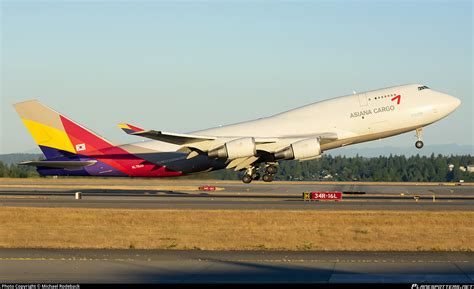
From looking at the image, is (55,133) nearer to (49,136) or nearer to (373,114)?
(49,136)

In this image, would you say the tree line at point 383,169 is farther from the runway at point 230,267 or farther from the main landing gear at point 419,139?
the runway at point 230,267

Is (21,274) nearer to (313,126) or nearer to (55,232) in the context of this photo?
(55,232)

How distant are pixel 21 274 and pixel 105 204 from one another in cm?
2671

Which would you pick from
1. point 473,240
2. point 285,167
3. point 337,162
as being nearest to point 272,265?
point 473,240

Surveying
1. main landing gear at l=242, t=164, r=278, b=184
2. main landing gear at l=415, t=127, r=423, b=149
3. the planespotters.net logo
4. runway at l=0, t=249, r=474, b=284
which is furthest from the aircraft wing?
the planespotters.net logo

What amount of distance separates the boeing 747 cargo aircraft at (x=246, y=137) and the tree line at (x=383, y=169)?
69009 mm

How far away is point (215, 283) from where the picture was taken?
62.4 ft

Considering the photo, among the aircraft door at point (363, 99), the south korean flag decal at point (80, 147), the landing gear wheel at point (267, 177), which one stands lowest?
the landing gear wheel at point (267, 177)

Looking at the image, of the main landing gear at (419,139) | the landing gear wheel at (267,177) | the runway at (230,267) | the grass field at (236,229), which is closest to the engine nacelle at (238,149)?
the landing gear wheel at (267,177)

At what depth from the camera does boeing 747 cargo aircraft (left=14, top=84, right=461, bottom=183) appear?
167ft

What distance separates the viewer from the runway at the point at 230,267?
65.5ft

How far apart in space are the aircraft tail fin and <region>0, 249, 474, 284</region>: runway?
1131 inches

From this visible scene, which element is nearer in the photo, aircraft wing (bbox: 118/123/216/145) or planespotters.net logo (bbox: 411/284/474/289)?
planespotters.net logo (bbox: 411/284/474/289)

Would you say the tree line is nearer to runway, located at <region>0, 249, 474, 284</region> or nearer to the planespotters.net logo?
runway, located at <region>0, 249, 474, 284</region>
